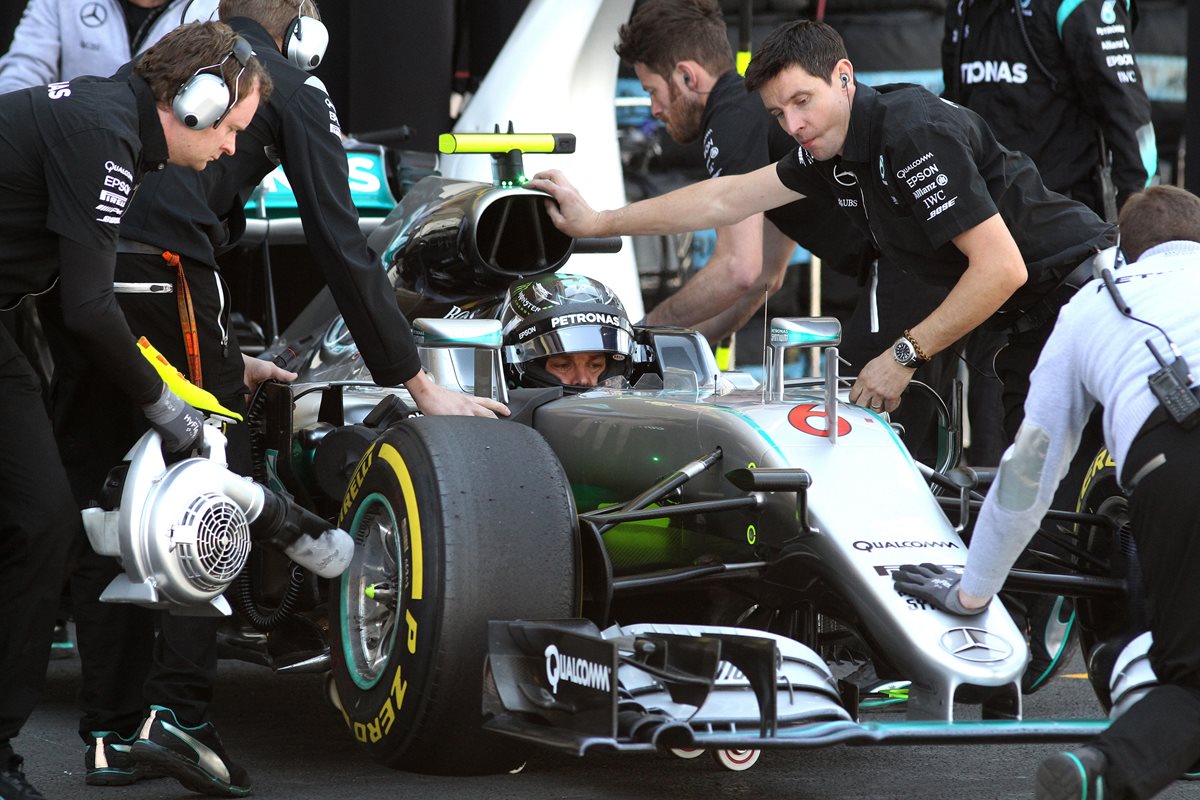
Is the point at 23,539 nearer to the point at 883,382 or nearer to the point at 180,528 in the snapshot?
the point at 180,528

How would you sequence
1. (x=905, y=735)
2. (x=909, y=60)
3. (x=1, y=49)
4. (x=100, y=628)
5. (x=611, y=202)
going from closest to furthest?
(x=905, y=735) → (x=100, y=628) → (x=611, y=202) → (x=1, y=49) → (x=909, y=60)

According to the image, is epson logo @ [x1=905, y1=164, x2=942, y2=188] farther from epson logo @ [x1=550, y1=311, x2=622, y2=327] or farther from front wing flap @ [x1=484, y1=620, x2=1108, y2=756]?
front wing flap @ [x1=484, y1=620, x2=1108, y2=756]

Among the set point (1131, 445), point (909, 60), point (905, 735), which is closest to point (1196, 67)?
point (909, 60)

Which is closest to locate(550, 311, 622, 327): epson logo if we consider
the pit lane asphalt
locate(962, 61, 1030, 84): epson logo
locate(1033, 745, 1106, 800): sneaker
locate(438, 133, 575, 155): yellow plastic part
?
locate(438, 133, 575, 155): yellow plastic part

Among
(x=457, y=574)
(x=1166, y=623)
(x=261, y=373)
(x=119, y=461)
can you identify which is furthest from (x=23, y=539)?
(x=1166, y=623)

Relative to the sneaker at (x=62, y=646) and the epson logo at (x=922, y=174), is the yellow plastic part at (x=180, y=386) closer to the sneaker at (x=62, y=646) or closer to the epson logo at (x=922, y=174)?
the epson logo at (x=922, y=174)

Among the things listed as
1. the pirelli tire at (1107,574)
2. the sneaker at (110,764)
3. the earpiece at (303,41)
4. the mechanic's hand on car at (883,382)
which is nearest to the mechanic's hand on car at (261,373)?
the earpiece at (303,41)

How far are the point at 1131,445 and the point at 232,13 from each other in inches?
98.3

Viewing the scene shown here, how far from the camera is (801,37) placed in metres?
4.16

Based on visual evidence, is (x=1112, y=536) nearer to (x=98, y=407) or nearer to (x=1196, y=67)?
(x=98, y=407)

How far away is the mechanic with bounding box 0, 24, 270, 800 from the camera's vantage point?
3344 mm

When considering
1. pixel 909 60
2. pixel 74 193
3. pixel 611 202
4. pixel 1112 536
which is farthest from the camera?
pixel 909 60

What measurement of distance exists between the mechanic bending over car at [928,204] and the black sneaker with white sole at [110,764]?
72.2 inches

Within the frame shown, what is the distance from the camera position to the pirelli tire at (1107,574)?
3457 mm
